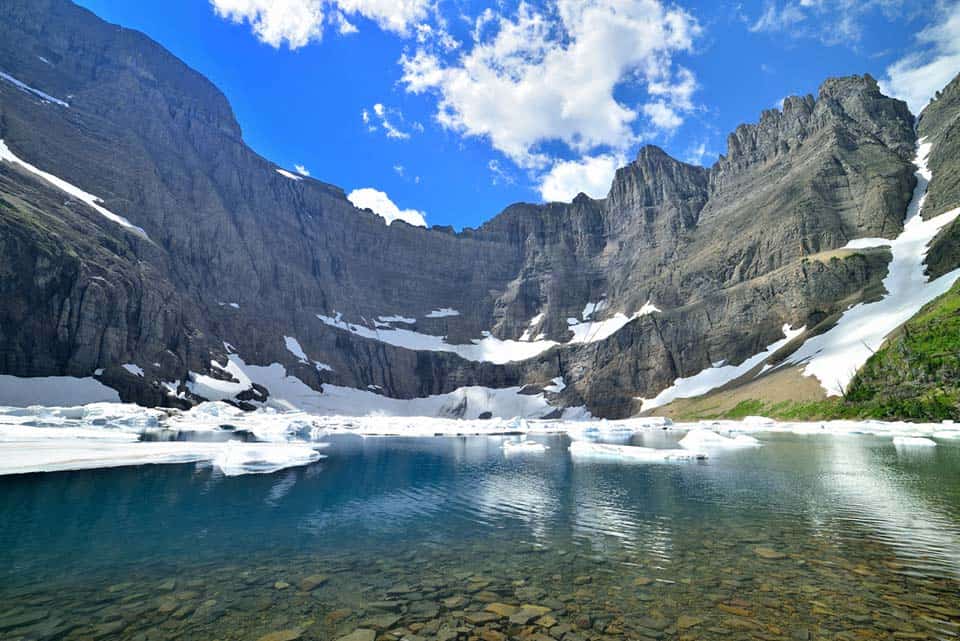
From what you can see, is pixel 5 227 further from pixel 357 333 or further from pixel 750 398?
pixel 750 398

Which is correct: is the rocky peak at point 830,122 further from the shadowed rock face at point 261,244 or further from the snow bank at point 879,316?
the snow bank at point 879,316

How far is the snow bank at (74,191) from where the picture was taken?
114312 mm

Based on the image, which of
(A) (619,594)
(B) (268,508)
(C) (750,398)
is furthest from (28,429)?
(C) (750,398)

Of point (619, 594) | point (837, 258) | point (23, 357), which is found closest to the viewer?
point (619, 594)

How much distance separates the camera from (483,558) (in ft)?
53.4

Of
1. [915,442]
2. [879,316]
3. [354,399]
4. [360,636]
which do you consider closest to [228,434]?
[360,636]

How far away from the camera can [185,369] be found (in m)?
113

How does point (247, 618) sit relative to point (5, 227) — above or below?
below

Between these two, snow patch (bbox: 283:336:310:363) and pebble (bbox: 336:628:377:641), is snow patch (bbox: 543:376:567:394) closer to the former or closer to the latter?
snow patch (bbox: 283:336:310:363)

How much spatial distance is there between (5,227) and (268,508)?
101m

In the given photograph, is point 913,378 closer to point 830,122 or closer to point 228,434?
point 228,434

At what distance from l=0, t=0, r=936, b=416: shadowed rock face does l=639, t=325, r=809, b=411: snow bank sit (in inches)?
125

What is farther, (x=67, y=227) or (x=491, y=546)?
(x=67, y=227)

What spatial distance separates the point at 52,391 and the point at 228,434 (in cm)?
3798
